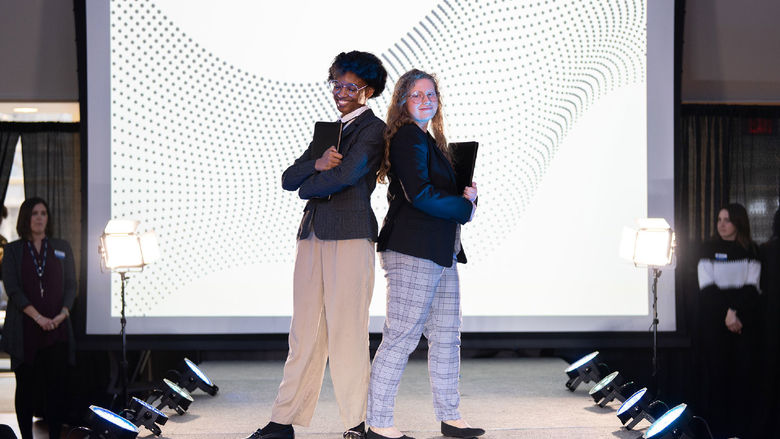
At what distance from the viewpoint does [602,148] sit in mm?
4723

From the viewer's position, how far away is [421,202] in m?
2.63

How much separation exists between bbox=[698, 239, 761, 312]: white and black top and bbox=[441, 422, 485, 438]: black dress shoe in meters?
2.53

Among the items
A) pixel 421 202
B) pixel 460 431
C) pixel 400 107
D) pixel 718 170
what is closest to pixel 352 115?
pixel 400 107

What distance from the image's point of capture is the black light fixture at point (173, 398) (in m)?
3.39

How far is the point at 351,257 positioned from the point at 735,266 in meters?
3.08

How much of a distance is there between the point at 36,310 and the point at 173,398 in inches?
54.2

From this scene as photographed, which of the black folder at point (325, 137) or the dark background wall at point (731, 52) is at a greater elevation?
the dark background wall at point (731, 52)

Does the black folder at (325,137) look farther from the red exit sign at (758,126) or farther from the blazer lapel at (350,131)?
the red exit sign at (758,126)

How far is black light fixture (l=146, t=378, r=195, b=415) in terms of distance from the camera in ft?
11.1

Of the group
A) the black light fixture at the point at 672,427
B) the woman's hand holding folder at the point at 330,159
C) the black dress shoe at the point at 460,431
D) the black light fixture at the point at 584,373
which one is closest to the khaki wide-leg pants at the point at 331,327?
the woman's hand holding folder at the point at 330,159

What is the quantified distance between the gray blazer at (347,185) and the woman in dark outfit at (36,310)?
2.28 metres

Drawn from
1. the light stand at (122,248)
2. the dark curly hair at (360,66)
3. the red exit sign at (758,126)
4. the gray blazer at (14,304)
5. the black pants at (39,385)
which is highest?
the red exit sign at (758,126)

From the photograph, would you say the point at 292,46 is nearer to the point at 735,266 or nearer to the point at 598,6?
the point at 598,6

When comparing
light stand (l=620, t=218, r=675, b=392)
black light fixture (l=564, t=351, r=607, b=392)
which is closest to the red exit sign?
light stand (l=620, t=218, r=675, b=392)
